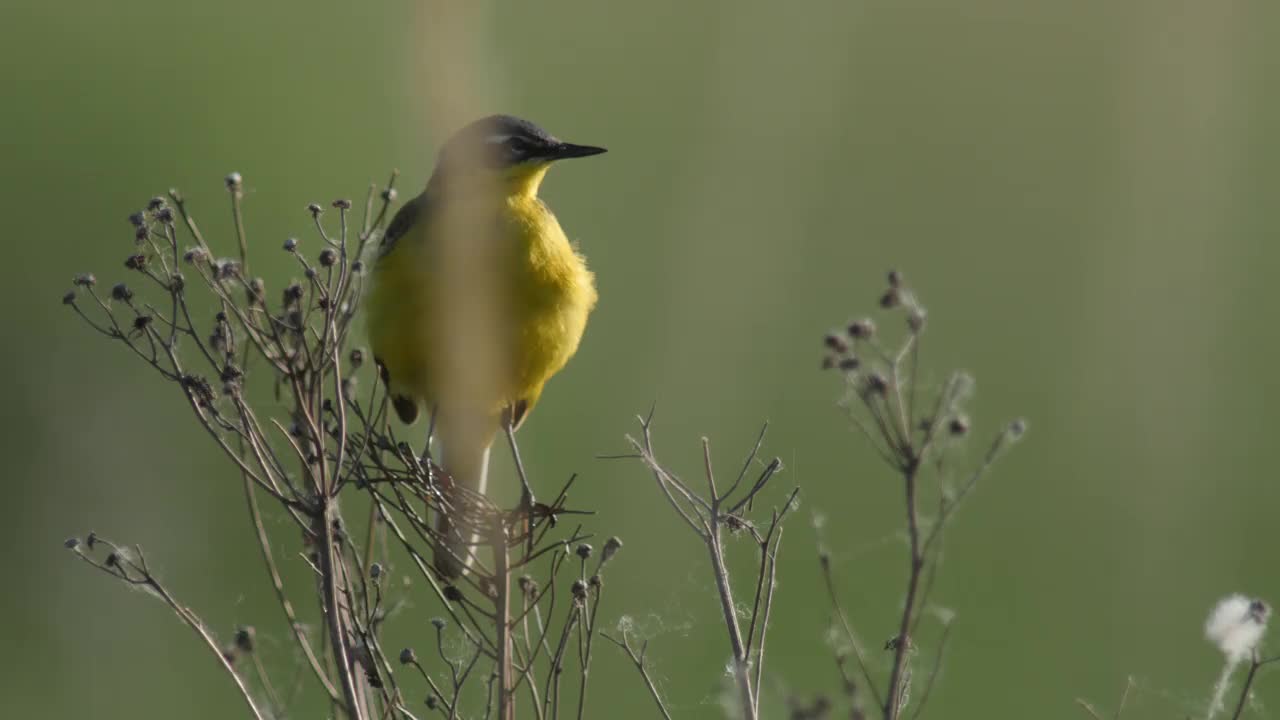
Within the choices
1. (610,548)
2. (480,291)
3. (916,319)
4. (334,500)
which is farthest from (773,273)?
(916,319)

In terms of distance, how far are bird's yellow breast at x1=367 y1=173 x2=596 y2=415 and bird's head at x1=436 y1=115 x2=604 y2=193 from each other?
20 cm

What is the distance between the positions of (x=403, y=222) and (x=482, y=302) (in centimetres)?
47

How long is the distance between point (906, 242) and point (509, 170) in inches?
382

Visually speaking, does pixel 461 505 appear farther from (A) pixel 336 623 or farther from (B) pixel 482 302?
(B) pixel 482 302

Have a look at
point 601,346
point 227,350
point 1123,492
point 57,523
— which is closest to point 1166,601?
point 1123,492

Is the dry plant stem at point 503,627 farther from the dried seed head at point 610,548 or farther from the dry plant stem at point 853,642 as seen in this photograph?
the dry plant stem at point 853,642

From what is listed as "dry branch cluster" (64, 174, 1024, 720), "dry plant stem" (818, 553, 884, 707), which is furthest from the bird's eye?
"dry plant stem" (818, 553, 884, 707)

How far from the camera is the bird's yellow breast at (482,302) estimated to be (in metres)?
4.27

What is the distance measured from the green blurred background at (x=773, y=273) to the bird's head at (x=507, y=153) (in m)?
0.73

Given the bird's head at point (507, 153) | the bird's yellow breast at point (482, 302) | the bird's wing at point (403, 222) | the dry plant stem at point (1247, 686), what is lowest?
the dry plant stem at point (1247, 686)

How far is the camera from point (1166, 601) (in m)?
8.92

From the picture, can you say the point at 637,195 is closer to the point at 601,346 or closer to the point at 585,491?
the point at 601,346

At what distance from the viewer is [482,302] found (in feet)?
14.2

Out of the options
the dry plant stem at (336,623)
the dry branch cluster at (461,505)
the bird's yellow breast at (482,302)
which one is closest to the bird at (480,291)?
the bird's yellow breast at (482,302)
